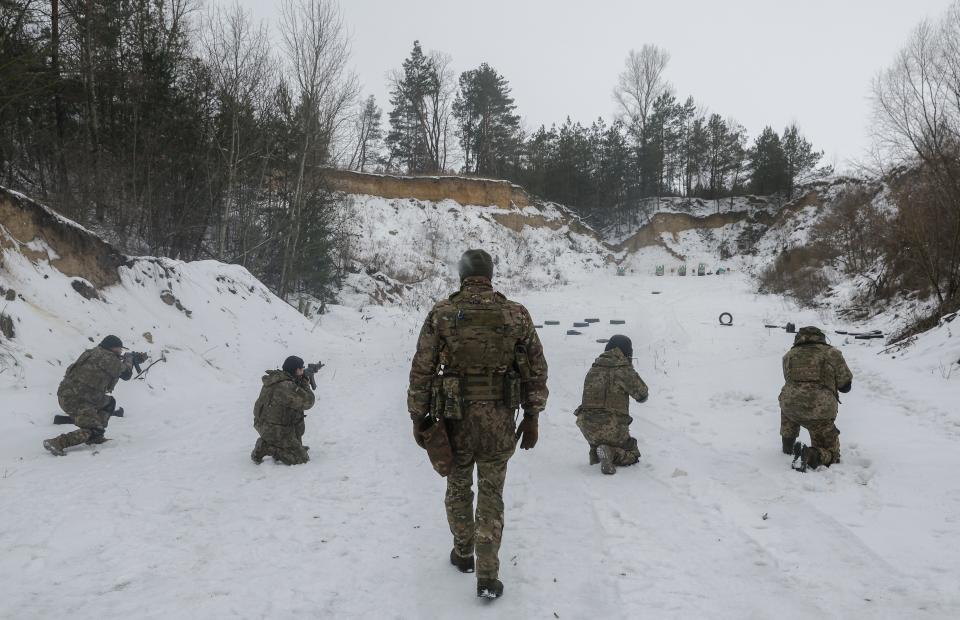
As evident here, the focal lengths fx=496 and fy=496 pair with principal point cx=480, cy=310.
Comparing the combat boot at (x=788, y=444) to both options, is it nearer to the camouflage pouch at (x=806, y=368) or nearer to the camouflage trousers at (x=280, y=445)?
the camouflage pouch at (x=806, y=368)

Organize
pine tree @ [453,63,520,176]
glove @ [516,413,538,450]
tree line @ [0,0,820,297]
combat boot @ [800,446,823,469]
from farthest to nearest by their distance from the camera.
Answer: pine tree @ [453,63,520,176]
tree line @ [0,0,820,297]
combat boot @ [800,446,823,469]
glove @ [516,413,538,450]

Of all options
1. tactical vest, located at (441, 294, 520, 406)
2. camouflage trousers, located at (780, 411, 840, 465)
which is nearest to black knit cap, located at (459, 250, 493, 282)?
tactical vest, located at (441, 294, 520, 406)

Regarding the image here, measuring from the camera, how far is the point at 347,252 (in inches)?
1025

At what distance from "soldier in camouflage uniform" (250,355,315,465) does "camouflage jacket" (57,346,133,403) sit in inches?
79.3

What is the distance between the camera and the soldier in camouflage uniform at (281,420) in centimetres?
559

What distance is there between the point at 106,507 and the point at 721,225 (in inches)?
1965

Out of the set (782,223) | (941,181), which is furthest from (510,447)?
(782,223)

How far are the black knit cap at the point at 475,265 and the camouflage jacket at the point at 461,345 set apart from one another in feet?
0.40

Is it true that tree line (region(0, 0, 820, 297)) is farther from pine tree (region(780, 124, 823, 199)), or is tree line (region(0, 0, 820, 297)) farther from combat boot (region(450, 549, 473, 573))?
pine tree (region(780, 124, 823, 199))

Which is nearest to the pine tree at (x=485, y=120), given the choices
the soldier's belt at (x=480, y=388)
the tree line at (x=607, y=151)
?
the tree line at (x=607, y=151)

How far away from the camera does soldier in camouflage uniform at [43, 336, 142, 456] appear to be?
5.82 meters

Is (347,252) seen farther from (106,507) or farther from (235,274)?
(106,507)

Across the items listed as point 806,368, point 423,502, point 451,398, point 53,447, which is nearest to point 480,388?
point 451,398

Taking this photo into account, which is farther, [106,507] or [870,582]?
[106,507]
